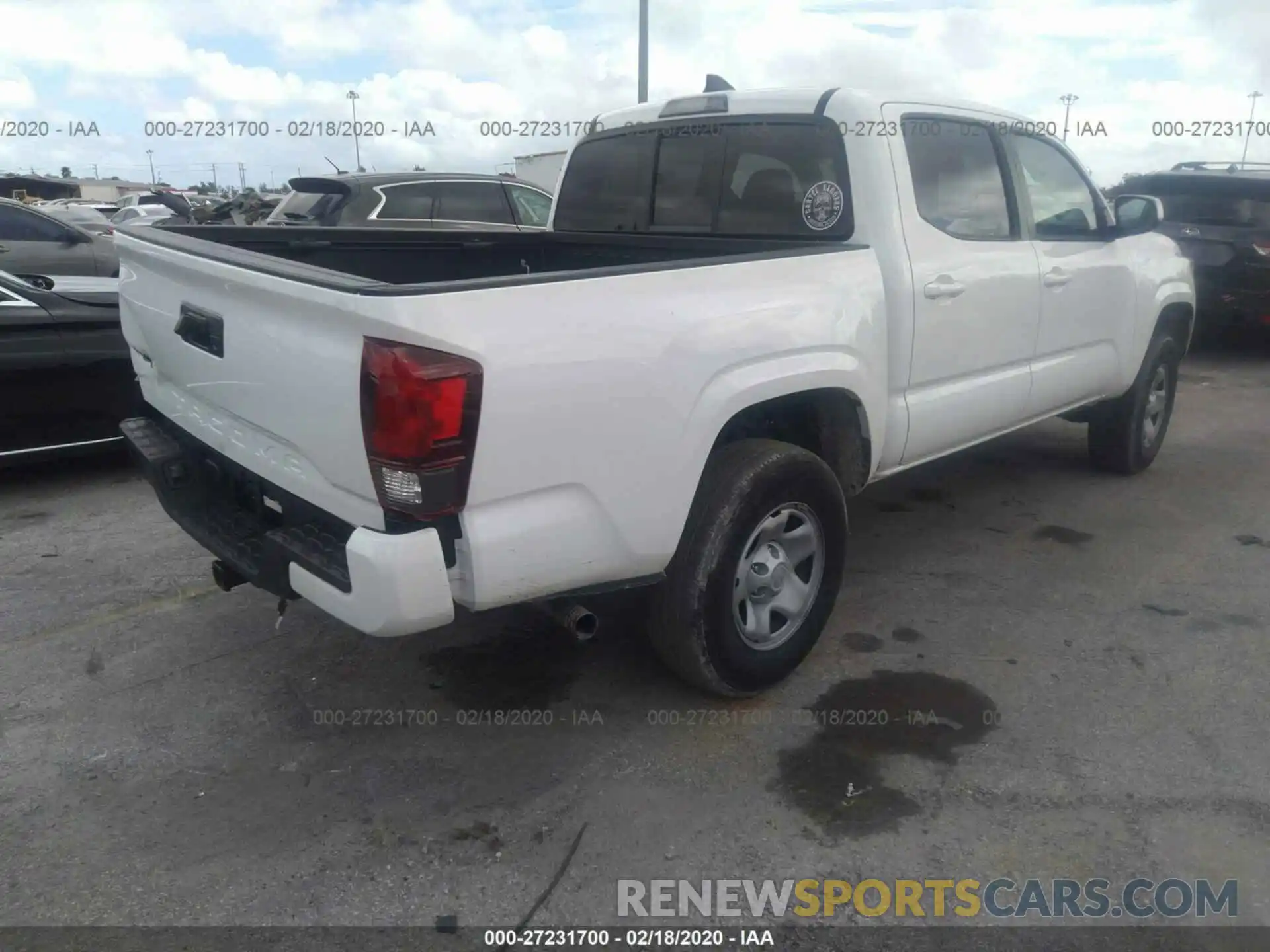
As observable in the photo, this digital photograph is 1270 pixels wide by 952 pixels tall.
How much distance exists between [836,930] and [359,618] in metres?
1.34

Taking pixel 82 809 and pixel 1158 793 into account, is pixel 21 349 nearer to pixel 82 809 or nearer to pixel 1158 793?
pixel 82 809

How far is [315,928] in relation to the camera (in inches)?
90.0

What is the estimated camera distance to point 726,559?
2922 mm

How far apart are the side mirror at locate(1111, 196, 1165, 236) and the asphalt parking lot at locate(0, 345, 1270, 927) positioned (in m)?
1.53

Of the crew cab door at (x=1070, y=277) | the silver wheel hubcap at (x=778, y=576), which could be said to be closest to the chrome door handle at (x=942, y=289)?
the crew cab door at (x=1070, y=277)

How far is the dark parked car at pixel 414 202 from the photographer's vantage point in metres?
8.36

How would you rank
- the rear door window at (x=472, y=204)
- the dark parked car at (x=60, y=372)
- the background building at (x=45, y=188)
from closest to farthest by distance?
the dark parked car at (x=60, y=372) < the rear door window at (x=472, y=204) < the background building at (x=45, y=188)

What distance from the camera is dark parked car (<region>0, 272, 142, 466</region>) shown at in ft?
16.0

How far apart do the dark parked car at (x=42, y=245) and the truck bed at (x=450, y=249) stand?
20.7 feet

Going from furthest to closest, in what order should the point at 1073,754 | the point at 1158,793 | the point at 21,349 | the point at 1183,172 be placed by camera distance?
the point at 1183,172 < the point at 21,349 < the point at 1073,754 < the point at 1158,793

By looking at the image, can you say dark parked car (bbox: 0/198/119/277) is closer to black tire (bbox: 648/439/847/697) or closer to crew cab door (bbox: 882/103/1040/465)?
crew cab door (bbox: 882/103/1040/465)

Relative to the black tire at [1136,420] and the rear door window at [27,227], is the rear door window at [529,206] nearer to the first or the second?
the rear door window at [27,227]

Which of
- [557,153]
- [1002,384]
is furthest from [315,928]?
[557,153]

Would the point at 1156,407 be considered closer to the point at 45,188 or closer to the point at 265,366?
the point at 265,366
